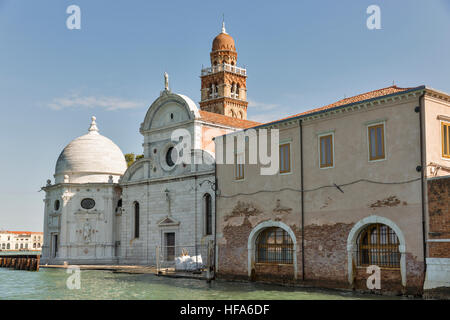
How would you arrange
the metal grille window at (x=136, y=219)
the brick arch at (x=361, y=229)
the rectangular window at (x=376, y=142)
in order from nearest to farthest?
the brick arch at (x=361, y=229) < the rectangular window at (x=376, y=142) < the metal grille window at (x=136, y=219)

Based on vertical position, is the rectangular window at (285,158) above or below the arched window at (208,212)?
above

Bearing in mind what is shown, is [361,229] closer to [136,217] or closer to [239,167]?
[239,167]

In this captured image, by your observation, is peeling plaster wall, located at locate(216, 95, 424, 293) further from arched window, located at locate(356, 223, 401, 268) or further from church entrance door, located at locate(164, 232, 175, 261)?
church entrance door, located at locate(164, 232, 175, 261)

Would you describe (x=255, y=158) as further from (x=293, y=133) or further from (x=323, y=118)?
(x=323, y=118)

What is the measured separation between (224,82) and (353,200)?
3931cm

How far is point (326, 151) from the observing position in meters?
23.2

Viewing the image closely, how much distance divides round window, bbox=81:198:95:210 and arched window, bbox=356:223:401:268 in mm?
26834

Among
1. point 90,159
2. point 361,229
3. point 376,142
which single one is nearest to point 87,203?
point 90,159

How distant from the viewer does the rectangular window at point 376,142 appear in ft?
69.6

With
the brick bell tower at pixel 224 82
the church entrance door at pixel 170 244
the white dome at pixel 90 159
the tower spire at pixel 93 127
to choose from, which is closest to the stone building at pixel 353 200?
the church entrance door at pixel 170 244

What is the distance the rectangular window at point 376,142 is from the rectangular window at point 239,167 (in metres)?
7.24

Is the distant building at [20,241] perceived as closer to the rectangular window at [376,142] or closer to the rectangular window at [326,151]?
the rectangular window at [326,151]

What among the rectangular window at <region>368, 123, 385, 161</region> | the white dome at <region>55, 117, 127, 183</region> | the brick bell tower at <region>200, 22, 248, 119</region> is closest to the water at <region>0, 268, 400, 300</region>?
the rectangular window at <region>368, 123, 385, 161</region>
